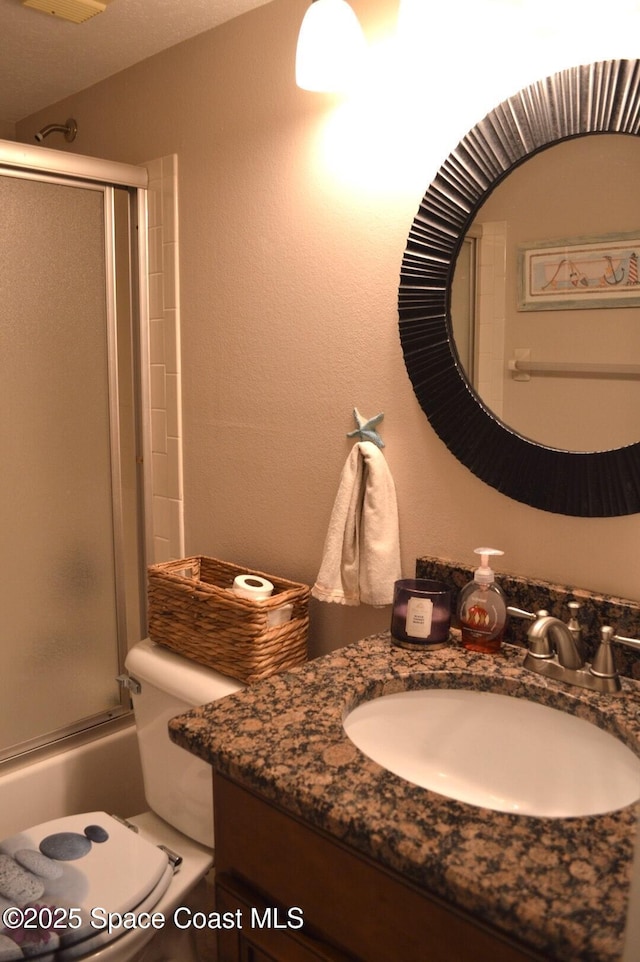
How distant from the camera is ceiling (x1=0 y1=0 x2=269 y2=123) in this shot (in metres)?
1.68

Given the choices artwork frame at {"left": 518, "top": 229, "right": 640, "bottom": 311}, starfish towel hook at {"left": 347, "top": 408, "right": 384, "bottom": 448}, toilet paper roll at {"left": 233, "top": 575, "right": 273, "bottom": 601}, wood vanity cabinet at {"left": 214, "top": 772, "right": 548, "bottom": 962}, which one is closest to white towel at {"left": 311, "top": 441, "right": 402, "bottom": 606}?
starfish towel hook at {"left": 347, "top": 408, "right": 384, "bottom": 448}

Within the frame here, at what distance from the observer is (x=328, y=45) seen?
1.29 m

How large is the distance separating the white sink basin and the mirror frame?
0.34 metres

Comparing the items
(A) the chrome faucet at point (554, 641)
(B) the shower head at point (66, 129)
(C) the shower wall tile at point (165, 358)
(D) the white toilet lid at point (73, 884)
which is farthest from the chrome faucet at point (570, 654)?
(B) the shower head at point (66, 129)

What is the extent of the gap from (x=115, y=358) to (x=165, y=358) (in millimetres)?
129

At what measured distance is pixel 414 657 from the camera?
124 cm

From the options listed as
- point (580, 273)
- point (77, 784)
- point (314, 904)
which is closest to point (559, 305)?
point (580, 273)

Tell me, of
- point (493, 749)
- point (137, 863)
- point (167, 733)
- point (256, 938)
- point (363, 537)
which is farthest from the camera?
point (167, 733)

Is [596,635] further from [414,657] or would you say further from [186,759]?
[186,759]

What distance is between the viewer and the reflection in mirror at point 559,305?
114 cm

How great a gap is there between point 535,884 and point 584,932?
0.06 meters

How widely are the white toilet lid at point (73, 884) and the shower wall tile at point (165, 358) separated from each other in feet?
2.56

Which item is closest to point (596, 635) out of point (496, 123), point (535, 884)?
point (535, 884)

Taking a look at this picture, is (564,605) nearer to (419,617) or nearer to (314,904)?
(419,617)
